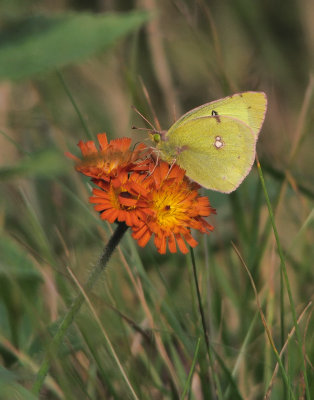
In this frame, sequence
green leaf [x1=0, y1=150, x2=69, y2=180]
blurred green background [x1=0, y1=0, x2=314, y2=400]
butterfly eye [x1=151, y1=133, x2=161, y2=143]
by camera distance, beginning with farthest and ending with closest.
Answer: butterfly eye [x1=151, y1=133, x2=161, y2=143] < blurred green background [x1=0, y1=0, x2=314, y2=400] < green leaf [x1=0, y1=150, x2=69, y2=180]

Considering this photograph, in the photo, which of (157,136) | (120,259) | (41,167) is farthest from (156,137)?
(41,167)

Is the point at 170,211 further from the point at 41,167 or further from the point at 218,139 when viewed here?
the point at 218,139

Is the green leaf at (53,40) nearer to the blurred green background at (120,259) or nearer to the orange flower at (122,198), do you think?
the blurred green background at (120,259)

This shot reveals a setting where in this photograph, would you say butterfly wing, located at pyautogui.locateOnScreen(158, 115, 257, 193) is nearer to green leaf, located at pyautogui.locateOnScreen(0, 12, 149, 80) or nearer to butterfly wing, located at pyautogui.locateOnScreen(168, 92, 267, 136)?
butterfly wing, located at pyautogui.locateOnScreen(168, 92, 267, 136)

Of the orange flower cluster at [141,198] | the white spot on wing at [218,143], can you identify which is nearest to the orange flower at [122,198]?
the orange flower cluster at [141,198]

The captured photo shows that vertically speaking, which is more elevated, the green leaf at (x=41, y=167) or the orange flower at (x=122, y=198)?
the green leaf at (x=41, y=167)

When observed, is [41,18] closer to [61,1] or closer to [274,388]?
[274,388]

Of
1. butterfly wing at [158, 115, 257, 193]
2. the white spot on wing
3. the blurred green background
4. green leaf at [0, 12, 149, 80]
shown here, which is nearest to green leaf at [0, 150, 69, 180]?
the blurred green background
